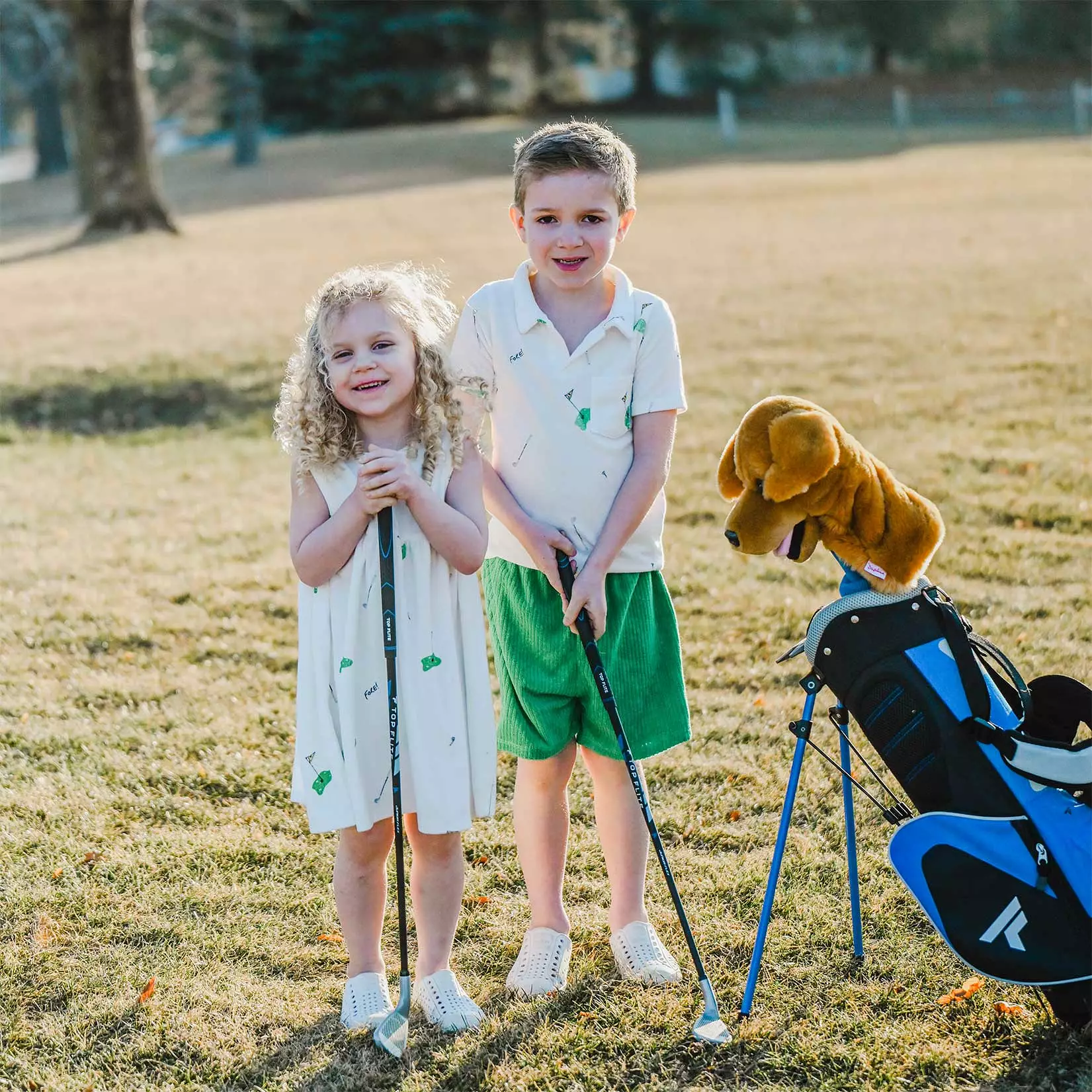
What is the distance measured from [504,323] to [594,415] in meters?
0.29

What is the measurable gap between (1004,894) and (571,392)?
1.36 metres

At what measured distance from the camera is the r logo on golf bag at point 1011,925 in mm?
2557

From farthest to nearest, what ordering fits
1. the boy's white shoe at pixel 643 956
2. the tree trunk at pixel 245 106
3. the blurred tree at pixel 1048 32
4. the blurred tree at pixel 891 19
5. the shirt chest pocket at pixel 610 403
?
the blurred tree at pixel 891 19
the blurred tree at pixel 1048 32
the tree trunk at pixel 245 106
the boy's white shoe at pixel 643 956
the shirt chest pocket at pixel 610 403

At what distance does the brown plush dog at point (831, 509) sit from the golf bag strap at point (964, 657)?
0.09 metres

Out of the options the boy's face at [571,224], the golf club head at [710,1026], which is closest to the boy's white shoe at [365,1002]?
the golf club head at [710,1026]

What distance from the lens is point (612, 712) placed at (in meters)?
2.86

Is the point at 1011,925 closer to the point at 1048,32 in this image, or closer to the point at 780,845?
the point at 780,845

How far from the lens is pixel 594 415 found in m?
2.94

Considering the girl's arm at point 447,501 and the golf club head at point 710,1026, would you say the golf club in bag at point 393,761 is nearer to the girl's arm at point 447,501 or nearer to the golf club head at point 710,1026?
the girl's arm at point 447,501

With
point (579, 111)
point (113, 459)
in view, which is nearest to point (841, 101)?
point (579, 111)

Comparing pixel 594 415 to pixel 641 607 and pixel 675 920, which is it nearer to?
pixel 641 607

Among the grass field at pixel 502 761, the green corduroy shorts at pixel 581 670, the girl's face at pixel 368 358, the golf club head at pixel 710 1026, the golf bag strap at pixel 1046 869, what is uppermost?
the girl's face at pixel 368 358

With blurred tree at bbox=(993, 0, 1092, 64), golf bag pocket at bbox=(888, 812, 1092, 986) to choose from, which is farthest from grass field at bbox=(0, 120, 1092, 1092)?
blurred tree at bbox=(993, 0, 1092, 64)

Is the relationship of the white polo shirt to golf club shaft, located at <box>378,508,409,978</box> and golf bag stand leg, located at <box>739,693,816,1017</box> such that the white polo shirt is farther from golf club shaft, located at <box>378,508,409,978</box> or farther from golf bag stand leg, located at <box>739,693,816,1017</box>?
golf bag stand leg, located at <box>739,693,816,1017</box>
